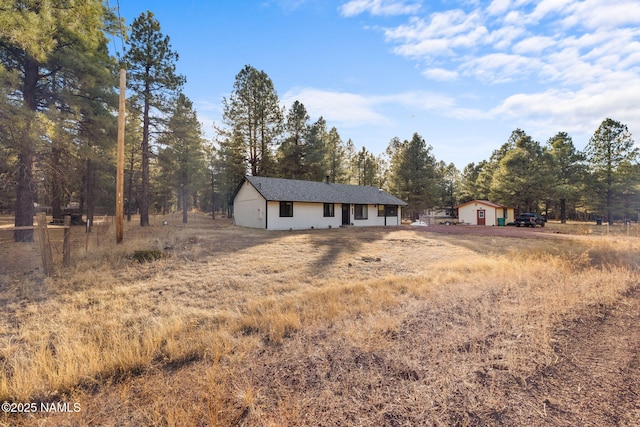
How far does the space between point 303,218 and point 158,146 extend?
13.3 meters

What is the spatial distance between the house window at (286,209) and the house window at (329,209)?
12.0ft

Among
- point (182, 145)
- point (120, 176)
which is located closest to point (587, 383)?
point (120, 176)

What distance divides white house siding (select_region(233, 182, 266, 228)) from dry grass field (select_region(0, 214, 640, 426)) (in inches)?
629

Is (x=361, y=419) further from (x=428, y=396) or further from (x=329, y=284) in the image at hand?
(x=329, y=284)

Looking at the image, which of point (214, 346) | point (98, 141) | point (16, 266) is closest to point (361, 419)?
point (214, 346)

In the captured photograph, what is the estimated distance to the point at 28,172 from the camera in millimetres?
12000

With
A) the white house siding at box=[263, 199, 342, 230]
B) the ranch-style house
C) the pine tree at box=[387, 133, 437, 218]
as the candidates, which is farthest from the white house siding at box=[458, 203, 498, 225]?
the white house siding at box=[263, 199, 342, 230]

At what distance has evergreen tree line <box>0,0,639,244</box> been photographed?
33.8 ft

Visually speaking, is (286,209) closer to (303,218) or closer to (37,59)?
(303,218)

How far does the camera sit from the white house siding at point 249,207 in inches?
912

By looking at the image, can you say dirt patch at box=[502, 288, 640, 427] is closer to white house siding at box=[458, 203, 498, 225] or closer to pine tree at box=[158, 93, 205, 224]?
pine tree at box=[158, 93, 205, 224]

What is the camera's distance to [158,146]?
22719mm

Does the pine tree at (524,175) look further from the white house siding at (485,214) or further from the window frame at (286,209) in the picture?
the window frame at (286,209)

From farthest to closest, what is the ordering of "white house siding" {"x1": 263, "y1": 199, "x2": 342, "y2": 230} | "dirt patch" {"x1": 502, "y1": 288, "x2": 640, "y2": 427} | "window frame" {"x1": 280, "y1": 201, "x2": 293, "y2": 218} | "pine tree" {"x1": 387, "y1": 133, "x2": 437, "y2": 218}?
"pine tree" {"x1": 387, "y1": 133, "x2": 437, "y2": 218}, "window frame" {"x1": 280, "y1": 201, "x2": 293, "y2": 218}, "white house siding" {"x1": 263, "y1": 199, "x2": 342, "y2": 230}, "dirt patch" {"x1": 502, "y1": 288, "x2": 640, "y2": 427}
